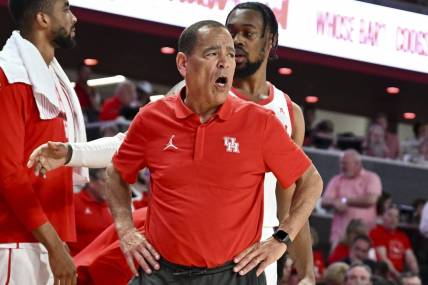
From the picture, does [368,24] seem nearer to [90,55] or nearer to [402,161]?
[90,55]

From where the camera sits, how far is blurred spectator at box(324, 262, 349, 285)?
9.92m

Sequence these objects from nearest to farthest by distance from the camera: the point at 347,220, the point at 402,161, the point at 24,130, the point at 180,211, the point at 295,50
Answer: the point at 180,211, the point at 24,130, the point at 295,50, the point at 347,220, the point at 402,161

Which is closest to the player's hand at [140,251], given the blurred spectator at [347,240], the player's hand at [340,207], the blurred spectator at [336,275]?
the blurred spectator at [336,275]

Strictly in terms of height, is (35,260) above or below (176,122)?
below

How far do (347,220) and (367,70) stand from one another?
214 centimetres

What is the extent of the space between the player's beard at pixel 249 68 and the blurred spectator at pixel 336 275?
4643 mm

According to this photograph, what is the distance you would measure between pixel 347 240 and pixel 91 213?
3.54 meters

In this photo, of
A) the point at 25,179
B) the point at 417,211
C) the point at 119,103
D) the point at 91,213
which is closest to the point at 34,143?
the point at 25,179

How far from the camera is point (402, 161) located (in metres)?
15.5

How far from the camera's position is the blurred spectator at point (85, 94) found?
1272cm

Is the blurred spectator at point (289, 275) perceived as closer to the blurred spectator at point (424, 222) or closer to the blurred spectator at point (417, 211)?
the blurred spectator at point (424, 222)

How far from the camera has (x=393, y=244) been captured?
40.7 ft

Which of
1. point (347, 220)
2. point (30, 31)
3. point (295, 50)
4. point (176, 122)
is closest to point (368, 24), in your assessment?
point (295, 50)

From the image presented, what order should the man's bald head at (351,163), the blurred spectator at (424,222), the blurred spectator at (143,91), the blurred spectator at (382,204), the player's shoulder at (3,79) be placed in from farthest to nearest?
the blurred spectator at (143,91) < the blurred spectator at (424,222) < the blurred spectator at (382,204) < the man's bald head at (351,163) < the player's shoulder at (3,79)
